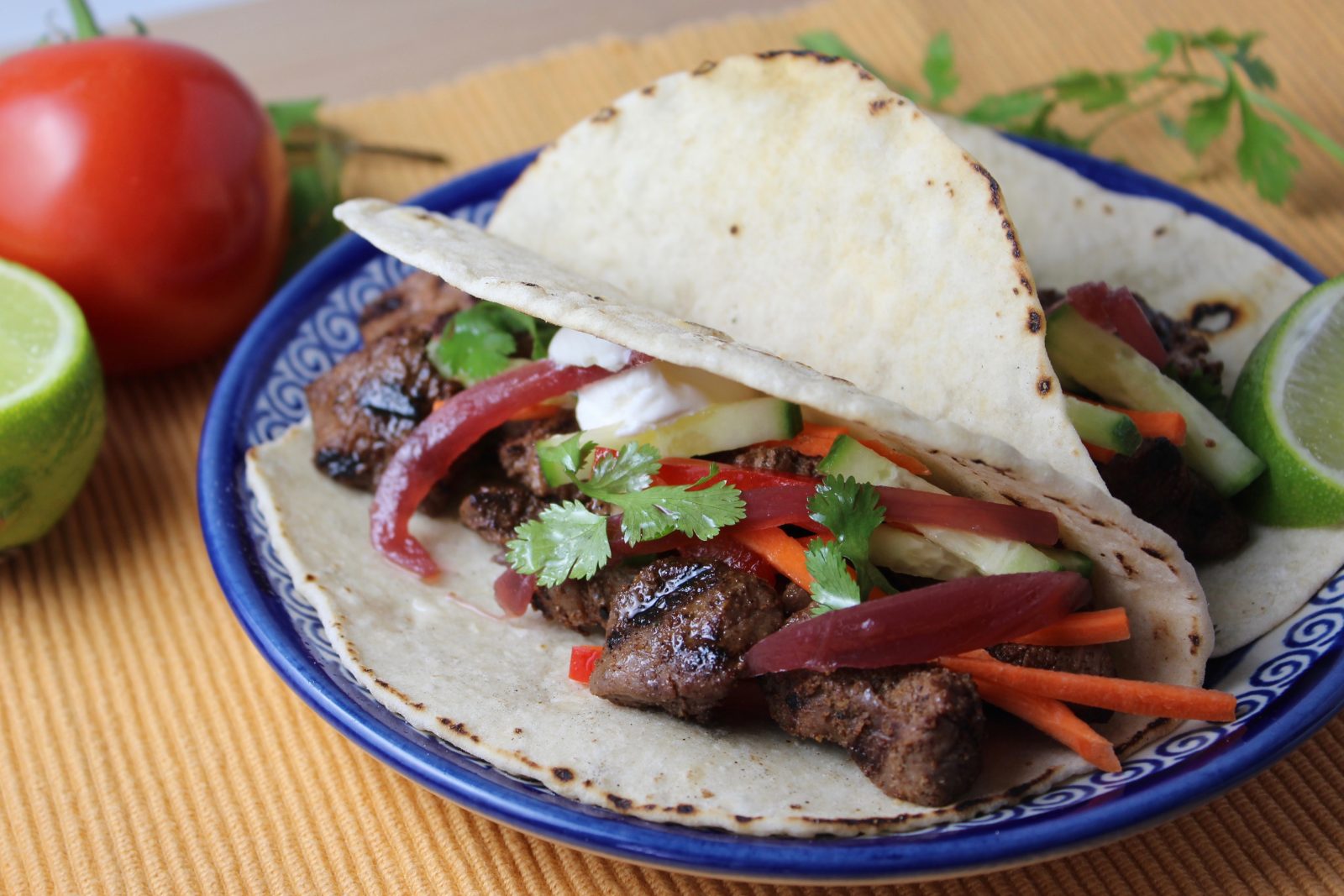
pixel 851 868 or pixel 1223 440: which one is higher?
pixel 1223 440

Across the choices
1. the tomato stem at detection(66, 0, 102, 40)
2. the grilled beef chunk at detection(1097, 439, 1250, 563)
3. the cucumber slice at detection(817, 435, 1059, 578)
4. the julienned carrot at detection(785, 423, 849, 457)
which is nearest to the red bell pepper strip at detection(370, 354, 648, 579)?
the julienned carrot at detection(785, 423, 849, 457)

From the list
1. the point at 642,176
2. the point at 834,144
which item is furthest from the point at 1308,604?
the point at 642,176

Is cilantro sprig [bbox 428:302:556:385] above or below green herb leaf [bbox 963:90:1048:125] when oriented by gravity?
below

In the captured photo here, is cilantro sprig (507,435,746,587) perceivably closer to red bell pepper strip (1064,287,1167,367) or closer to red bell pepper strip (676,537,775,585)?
red bell pepper strip (676,537,775,585)

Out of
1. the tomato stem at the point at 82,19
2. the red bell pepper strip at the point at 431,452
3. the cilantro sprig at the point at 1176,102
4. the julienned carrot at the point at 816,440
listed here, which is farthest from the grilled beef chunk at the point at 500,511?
the tomato stem at the point at 82,19

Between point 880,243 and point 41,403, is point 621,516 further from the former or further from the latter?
point 41,403

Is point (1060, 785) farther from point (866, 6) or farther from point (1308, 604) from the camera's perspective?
point (866, 6)

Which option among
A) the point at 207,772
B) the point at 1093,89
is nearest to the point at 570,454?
the point at 207,772
